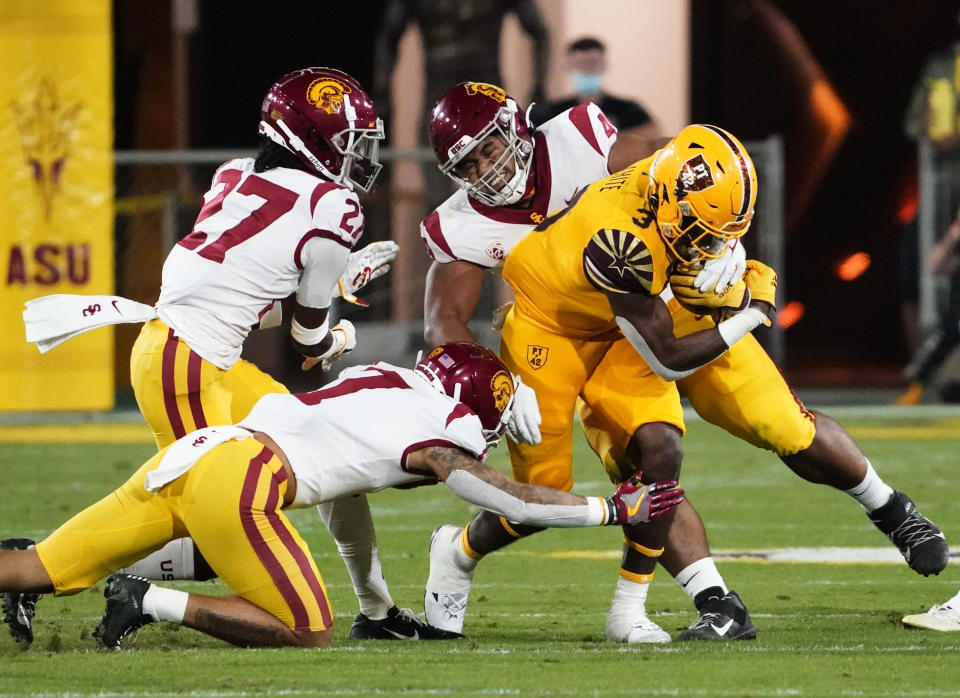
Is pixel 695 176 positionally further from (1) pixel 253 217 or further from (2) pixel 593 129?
(1) pixel 253 217

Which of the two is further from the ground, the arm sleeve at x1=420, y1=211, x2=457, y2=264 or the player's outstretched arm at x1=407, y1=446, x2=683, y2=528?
the arm sleeve at x1=420, y1=211, x2=457, y2=264

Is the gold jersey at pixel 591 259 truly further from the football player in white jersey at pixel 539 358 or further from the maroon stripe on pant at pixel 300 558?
the maroon stripe on pant at pixel 300 558

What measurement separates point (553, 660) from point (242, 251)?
4.78 ft

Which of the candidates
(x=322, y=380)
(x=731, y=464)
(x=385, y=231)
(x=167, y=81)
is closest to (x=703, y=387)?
(x=731, y=464)

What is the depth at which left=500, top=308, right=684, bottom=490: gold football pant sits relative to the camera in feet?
15.9

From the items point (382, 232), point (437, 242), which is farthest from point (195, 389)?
point (382, 232)

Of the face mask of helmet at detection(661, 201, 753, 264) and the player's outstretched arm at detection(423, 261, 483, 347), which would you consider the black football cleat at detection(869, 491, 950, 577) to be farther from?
the player's outstretched arm at detection(423, 261, 483, 347)

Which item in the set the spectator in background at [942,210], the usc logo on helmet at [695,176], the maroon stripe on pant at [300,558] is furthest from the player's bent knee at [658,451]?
the spectator in background at [942,210]

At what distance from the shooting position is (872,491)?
4980 millimetres

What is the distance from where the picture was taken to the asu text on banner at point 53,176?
964 centimetres

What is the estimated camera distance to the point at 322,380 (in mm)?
10312

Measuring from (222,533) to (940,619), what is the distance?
1867mm

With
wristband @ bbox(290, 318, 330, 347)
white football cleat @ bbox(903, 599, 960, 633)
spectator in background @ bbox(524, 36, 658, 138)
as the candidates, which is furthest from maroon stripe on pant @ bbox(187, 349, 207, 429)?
spectator in background @ bbox(524, 36, 658, 138)

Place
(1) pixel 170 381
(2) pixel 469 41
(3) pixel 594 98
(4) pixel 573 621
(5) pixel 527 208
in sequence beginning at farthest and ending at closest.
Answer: (2) pixel 469 41 → (3) pixel 594 98 → (5) pixel 527 208 → (4) pixel 573 621 → (1) pixel 170 381
